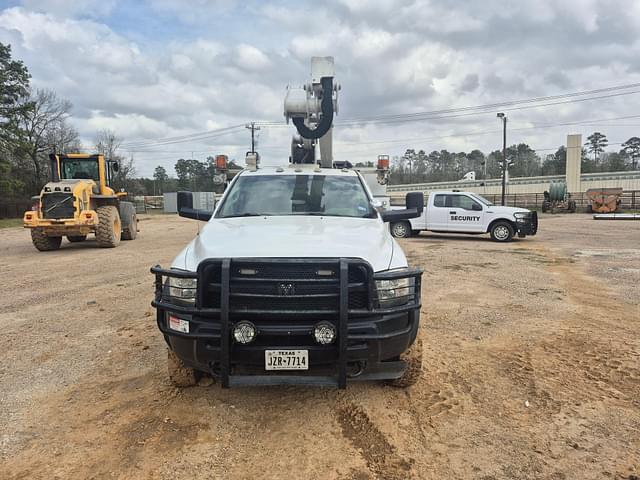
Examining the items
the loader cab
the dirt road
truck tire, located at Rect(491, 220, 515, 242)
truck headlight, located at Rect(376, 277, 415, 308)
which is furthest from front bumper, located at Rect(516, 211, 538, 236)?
the loader cab

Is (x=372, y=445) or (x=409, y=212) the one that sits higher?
(x=409, y=212)

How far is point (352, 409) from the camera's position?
343 centimetres

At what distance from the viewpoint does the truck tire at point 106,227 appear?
1334 cm

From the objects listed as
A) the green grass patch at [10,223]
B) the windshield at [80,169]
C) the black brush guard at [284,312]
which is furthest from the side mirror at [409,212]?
the green grass patch at [10,223]

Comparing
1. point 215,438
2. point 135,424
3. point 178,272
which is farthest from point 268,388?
point 178,272

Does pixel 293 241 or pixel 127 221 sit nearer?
pixel 293 241

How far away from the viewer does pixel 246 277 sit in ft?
10.1

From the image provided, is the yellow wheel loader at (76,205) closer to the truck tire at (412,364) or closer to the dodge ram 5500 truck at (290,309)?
the dodge ram 5500 truck at (290,309)

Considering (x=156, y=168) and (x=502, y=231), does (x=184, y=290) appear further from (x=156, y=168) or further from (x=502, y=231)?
(x=156, y=168)

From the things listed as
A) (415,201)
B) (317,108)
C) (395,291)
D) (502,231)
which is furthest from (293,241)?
(502,231)

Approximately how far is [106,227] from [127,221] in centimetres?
254

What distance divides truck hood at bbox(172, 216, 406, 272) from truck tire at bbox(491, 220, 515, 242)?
11.9m

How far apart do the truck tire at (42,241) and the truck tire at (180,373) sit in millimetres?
11393

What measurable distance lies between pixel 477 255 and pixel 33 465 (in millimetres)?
10570
